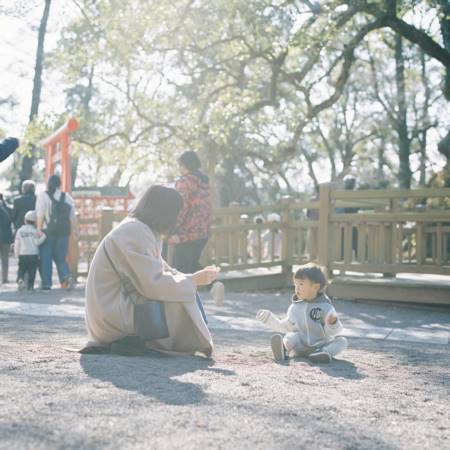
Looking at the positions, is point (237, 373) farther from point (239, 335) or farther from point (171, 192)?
point (239, 335)

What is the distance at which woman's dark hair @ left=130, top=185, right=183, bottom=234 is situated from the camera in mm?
5375

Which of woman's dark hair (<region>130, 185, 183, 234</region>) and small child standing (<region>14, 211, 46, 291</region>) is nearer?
woman's dark hair (<region>130, 185, 183, 234</region>)

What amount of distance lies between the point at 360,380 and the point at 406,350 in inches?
70.4

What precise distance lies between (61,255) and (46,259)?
228 mm

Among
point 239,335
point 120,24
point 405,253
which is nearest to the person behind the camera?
point 239,335

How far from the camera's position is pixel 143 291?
5.34 meters

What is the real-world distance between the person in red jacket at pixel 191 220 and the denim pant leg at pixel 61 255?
3.24 m

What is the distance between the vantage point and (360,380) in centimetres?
496

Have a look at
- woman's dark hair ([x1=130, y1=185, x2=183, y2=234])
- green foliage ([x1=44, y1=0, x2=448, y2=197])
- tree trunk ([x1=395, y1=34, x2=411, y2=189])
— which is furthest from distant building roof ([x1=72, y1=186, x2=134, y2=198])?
woman's dark hair ([x1=130, y1=185, x2=183, y2=234])

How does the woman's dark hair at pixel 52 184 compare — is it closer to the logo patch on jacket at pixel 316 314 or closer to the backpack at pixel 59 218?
the backpack at pixel 59 218

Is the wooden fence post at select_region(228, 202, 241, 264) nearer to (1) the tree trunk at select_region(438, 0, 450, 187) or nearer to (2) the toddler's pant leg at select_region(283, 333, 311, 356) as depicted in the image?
(1) the tree trunk at select_region(438, 0, 450, 187)

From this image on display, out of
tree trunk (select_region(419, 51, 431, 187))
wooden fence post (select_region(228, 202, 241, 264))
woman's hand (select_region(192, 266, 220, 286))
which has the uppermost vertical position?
tree trunk (select_region(419, 51, 431, 187))

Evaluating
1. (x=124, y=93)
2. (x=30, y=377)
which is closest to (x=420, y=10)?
(x=30, y=377)

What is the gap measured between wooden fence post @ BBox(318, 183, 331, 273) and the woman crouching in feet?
18.3
